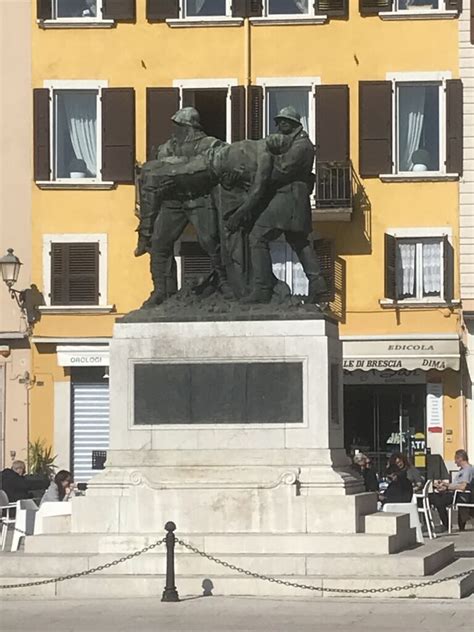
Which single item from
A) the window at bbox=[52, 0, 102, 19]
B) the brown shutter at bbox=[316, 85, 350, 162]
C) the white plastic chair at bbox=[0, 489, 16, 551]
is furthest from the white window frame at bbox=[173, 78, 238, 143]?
the white plastic chair at bbox=[0, 489, 16, 551]

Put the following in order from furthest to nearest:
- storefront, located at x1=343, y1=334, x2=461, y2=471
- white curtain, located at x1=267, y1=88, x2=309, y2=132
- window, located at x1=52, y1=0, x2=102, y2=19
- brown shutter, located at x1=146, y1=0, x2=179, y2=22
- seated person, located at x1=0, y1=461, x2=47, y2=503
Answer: window, located at x1=52, y1=0, x2=102, y2=19
brown shutter, located at x1=146, y1=0, x2=179, y2=22
white curtain, located at x1=267, y1=88, x2=309, y2=132
storefront, located at x1=343, y1=334, x2=461, y2=471
seated person, located at x1=0, y1=461, x2=47, y2=503

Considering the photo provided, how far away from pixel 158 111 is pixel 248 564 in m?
Answer: 20.3

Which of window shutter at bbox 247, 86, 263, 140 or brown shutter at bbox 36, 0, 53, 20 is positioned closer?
window shutter at bbox 247, 86, 263, 140

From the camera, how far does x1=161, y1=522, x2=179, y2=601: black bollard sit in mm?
17609

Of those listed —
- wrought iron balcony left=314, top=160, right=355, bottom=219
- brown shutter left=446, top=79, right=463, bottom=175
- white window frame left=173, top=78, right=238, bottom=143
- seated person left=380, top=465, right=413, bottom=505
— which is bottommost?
seated person left=380, top=465, right=413, bottom=505

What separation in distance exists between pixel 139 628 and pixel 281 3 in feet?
79.0

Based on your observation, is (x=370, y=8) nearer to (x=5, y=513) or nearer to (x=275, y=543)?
(x=5, y=513)

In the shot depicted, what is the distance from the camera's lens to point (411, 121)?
37625 mm

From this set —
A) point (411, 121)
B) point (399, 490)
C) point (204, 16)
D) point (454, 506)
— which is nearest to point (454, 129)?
point (411, 121)

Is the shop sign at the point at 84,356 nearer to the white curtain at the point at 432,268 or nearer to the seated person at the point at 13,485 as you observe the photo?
the white curtain at the point at 432,268

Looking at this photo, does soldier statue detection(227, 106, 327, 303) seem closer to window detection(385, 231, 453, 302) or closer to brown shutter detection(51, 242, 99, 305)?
window detection(385, 231, 453, 302)

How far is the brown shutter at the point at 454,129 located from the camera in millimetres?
37344

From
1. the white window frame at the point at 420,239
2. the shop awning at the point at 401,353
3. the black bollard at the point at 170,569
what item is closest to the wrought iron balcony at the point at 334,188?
the white window frame at the point at 420,239

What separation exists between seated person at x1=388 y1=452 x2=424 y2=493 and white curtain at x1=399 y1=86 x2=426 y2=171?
941 cm
